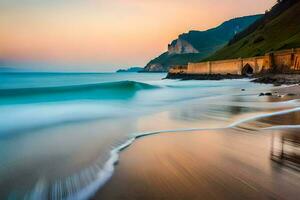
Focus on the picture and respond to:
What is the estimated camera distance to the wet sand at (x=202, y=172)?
11.7ft

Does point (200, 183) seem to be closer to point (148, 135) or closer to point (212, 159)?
point (212, 159)

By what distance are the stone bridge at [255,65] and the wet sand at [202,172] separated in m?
41.2

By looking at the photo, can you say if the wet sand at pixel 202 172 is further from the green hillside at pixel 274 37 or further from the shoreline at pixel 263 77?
the green hillside at pixel 274 37

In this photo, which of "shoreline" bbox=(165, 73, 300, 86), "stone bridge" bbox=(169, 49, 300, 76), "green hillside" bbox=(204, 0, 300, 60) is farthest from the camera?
"green hillside" bbox=(204, 0, 300, 60)

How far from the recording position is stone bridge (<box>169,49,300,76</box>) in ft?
147

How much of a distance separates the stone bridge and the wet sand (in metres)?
41.2

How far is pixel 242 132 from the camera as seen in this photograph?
7.36 m

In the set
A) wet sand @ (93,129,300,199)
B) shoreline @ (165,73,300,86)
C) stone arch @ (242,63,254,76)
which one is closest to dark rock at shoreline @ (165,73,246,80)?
shoreline @ (165,73,300,86)

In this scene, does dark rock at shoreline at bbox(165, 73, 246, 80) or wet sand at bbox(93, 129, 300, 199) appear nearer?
wet sand at bbox(93, 129, 300, 199)

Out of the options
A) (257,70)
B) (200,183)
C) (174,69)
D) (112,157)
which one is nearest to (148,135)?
(112,157)

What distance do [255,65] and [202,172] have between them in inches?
2141

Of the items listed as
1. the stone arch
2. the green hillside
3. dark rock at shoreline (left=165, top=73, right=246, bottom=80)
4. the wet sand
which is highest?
the green hillside

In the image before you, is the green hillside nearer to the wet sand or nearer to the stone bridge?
the stone bridge

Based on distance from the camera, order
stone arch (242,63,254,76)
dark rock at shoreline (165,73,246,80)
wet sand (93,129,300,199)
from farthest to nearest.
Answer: stone arch (242,63,254,76) → dark rock at shoreline (165,73,246,80) → wet sand (93,129,300,199)
